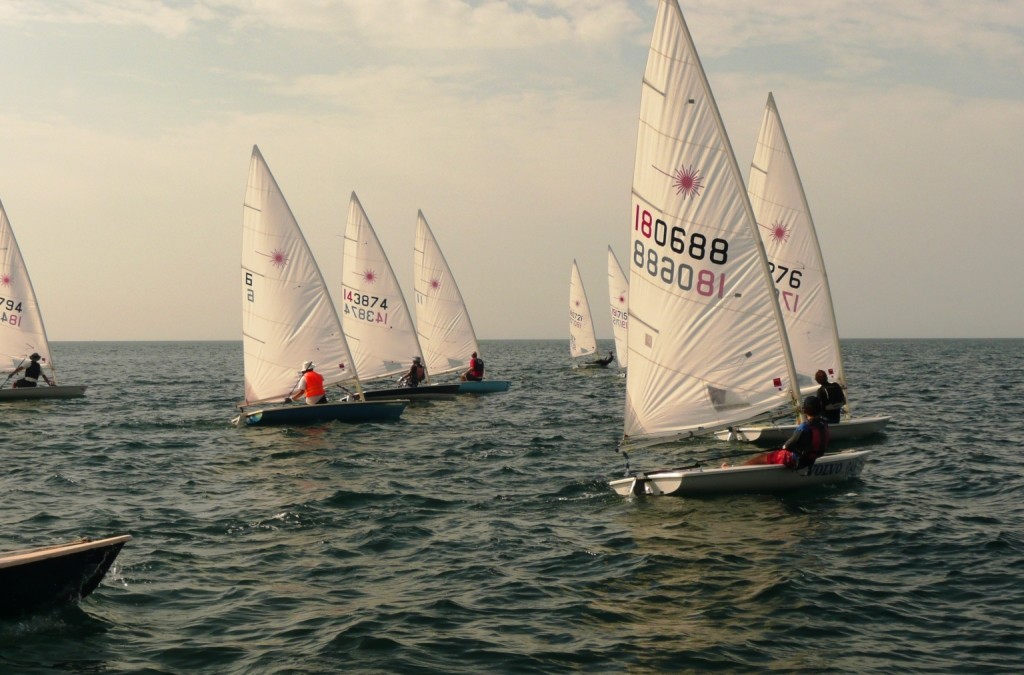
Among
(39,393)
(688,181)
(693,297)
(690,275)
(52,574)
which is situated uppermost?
(688,181)

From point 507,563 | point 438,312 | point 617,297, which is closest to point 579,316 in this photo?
point 617,297

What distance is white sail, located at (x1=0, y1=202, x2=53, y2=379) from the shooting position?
124ft

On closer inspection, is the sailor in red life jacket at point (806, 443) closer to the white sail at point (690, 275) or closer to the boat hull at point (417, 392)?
the white sail at point (690, 275)

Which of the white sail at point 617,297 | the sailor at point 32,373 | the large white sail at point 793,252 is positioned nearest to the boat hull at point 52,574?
the large white sail at point 793,252

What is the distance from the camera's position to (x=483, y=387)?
40.6 m

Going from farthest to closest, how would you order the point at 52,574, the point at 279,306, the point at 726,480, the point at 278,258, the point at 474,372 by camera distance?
the point at 474,372 → the point at 278,258 → the point at 279,306 → the point at 726,480 → the point at 52,574

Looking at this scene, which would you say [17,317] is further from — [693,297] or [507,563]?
[507,563]

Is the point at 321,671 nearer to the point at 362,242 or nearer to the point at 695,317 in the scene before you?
the point at 695,317

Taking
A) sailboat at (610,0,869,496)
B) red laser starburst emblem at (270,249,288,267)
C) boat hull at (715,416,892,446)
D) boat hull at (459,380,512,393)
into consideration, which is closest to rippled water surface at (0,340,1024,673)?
boat hull at (715,416,892,446)

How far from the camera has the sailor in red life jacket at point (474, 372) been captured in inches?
1620

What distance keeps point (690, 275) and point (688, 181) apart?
157 cm

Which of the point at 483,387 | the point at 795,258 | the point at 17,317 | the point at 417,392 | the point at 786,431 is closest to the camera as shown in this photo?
the point at 786,431

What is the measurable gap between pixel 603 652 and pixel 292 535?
20.1ft

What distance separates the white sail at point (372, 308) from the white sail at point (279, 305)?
7.77m
